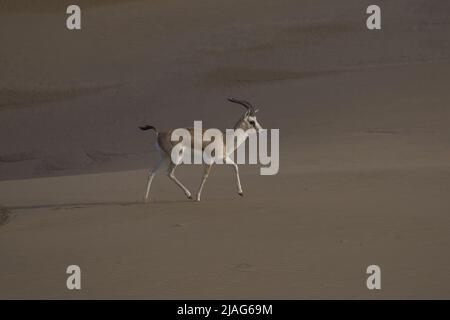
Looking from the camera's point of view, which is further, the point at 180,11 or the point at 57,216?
the point at 180,11

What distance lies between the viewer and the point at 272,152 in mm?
16391

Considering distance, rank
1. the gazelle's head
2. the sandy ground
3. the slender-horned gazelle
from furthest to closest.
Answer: the gazelle's head → the slender-horned gazelle → the sandy ground

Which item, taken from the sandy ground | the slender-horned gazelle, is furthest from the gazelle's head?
Answer: the sandy ground

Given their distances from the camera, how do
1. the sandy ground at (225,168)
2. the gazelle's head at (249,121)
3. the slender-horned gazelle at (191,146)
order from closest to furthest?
the sandy ground at (225,168) → the slender-horned gazelle at (191,146) → the gazelle's head at (249,121)

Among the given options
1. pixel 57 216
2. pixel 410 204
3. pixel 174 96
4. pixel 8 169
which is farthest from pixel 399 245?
pixel 174 96

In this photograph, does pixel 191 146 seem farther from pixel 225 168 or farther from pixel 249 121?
pixel 225 168

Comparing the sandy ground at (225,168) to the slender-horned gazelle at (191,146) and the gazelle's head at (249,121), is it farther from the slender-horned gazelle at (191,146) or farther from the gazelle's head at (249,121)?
the gazelle's head at (249,121)

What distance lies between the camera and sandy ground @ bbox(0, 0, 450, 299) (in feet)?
24.0

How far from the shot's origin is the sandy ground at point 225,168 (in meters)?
7.32

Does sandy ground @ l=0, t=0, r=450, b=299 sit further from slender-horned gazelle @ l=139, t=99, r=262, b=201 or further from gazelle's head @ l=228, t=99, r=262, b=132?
gazelle's head @ l=228, t=99, r=262, b=132

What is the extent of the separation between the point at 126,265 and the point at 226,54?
74.5 ft

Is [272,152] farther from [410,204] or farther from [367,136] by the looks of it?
[410,204]

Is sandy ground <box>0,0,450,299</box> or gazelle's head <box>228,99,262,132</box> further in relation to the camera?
gazelle's head <box>228,99,262,132</box>

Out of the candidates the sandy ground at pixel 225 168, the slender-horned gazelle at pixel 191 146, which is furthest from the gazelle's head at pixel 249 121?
the sandy ground at pixel 225 168
